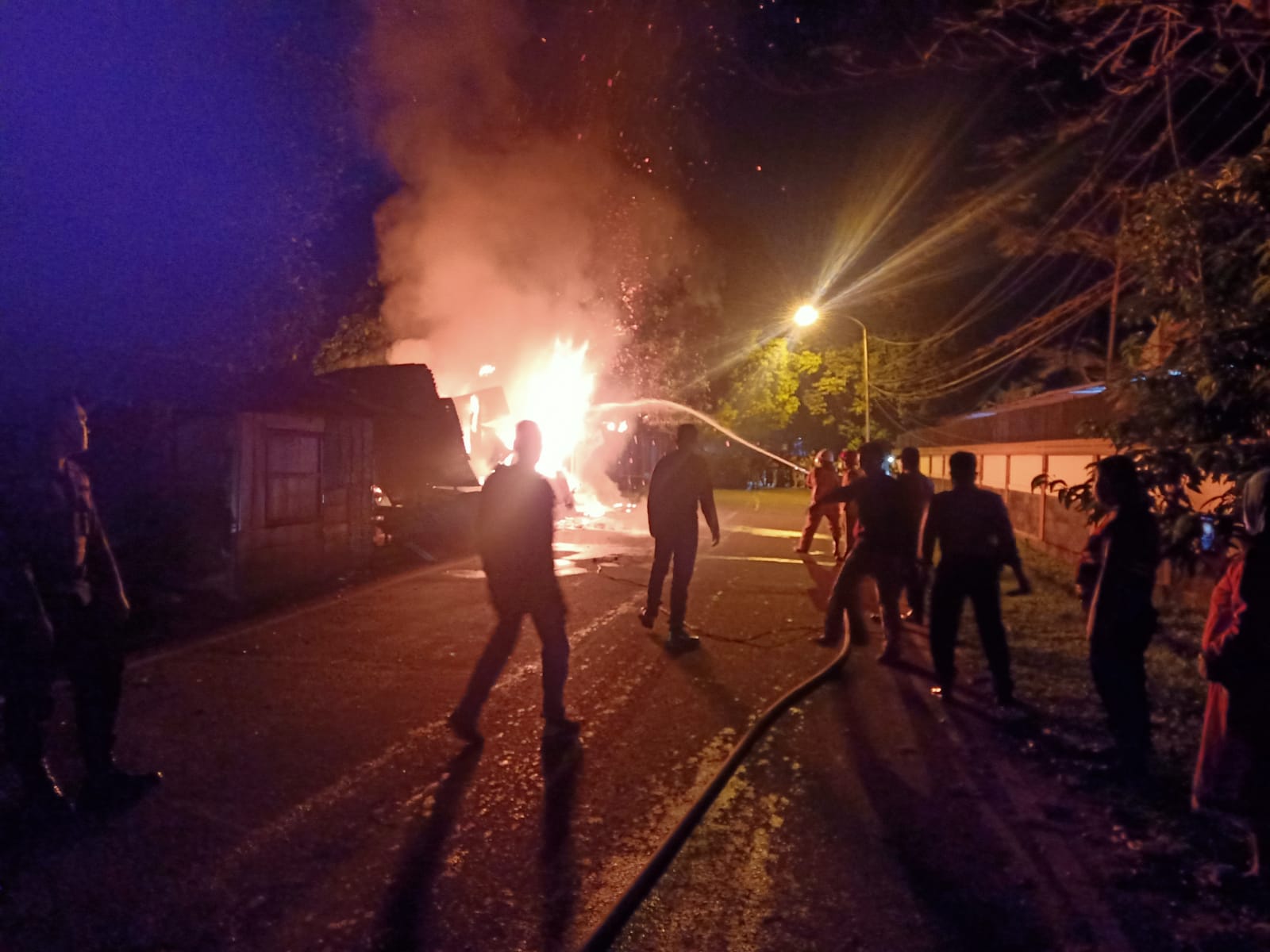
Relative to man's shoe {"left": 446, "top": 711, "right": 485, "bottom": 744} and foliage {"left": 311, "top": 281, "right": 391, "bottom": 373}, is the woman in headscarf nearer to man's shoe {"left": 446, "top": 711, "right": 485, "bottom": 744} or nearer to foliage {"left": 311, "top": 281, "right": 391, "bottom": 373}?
man's shoe {"left": 446, "top": 711, "right": 485, "bottom": 744}

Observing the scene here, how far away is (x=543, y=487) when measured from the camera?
550 centimetres

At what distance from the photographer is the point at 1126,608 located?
189 inches

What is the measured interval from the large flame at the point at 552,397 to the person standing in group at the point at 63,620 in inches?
695

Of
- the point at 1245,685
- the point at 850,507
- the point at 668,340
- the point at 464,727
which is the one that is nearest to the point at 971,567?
the point at 1245,685

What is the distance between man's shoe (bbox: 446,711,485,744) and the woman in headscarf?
3.39 metres

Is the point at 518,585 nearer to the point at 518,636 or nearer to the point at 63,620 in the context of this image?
the point at 518,636

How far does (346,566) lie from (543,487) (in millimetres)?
8868

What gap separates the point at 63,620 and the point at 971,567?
4.96 m

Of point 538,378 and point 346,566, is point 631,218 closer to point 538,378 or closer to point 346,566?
point 538,378

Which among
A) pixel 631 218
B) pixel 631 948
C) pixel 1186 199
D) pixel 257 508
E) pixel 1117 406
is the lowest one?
pixel 631 948

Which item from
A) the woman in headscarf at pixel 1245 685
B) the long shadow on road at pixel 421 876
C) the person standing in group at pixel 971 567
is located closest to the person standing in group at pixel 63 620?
the long shadow on road at pixel 421 876

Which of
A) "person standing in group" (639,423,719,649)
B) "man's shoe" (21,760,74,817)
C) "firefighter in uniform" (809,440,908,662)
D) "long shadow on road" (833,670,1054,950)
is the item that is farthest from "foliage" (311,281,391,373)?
"long shadow on road" (833,670,1054,950)

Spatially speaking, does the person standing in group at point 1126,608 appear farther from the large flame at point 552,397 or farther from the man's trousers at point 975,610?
the large flame at point 552,397

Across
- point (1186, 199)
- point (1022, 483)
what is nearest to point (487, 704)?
point (1186, 199)
